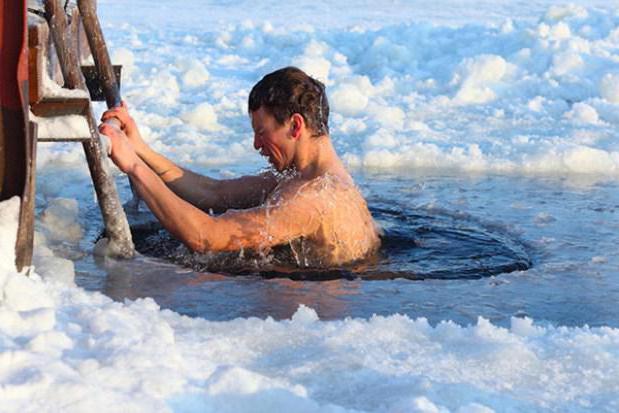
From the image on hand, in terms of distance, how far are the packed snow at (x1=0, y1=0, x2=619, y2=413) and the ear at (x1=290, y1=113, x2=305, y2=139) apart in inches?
47.3

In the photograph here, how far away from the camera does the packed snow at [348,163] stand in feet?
8.69

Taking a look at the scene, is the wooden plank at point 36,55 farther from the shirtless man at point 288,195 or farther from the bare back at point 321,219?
the bare back at point 321,219

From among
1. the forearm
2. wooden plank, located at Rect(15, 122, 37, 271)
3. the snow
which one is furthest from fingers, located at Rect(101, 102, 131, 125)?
the snow

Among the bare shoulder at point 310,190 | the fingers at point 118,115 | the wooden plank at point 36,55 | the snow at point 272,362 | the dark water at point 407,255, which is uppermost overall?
the wooden plank at point 36,55

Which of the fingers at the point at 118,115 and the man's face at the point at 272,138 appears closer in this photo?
the fingers at the point at 118,115

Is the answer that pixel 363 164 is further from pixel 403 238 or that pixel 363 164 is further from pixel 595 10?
pixel 595 10

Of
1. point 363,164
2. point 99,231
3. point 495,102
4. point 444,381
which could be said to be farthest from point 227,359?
point 495,102

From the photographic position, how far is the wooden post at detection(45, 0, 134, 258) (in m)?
4.49

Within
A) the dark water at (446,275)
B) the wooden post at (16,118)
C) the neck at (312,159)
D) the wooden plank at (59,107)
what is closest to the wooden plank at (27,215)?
the wooden post at (16,118)

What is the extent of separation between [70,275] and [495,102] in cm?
717

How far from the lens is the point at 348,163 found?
26.2 ft

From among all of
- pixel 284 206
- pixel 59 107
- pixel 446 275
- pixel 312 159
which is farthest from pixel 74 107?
pixel 446 275

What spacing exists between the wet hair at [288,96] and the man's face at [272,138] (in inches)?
1.1

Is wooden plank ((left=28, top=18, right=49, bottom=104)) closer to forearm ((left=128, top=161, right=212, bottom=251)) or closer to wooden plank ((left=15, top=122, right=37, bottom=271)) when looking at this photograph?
wooden plank ((left=15, top=122, right=37, bottom=271))
